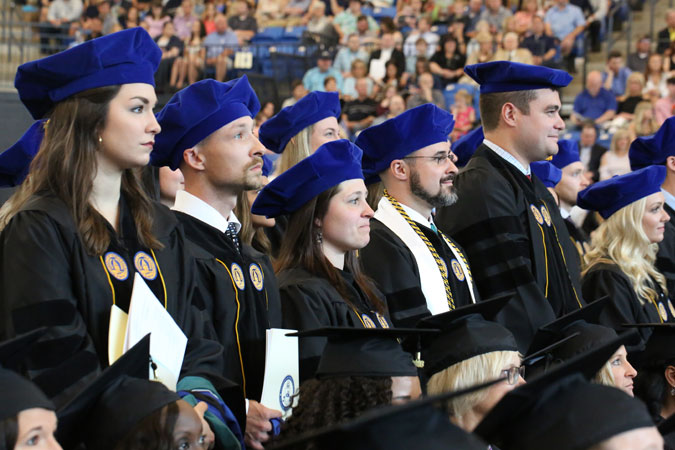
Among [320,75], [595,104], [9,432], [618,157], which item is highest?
[9,432]

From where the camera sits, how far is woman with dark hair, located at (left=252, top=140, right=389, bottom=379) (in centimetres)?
408

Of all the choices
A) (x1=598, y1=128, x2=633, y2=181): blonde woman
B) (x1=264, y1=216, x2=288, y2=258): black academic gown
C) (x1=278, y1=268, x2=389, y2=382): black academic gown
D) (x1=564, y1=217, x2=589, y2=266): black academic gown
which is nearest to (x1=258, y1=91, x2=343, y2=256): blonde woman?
(x1=264, y1=216, x2=288, y2=258): black academic gown

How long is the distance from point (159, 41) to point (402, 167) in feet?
34.1

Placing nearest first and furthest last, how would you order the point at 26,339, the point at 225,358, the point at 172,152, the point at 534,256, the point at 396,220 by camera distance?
the point at 26,339 → the point at 225,358 → the point at 172,152 → the point at 396,220 → the point at 534,256

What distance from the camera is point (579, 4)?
13.3 meters

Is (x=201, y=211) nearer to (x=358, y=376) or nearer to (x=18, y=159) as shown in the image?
(x=18, y=159)

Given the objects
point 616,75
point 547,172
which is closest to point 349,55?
point 616,75

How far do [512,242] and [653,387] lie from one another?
3.03 feet

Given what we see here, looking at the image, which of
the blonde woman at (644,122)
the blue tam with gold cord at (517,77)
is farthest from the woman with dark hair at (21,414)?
the blonde woman at (644,122)

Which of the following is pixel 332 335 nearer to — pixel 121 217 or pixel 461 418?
pixel 461 418

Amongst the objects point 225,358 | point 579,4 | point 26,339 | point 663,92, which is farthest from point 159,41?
point 26,339

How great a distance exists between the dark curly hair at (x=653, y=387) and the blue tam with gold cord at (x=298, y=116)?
2029 mm

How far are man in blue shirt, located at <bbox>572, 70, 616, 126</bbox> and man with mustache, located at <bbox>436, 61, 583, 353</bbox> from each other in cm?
652

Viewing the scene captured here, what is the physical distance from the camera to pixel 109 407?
8.21ft
